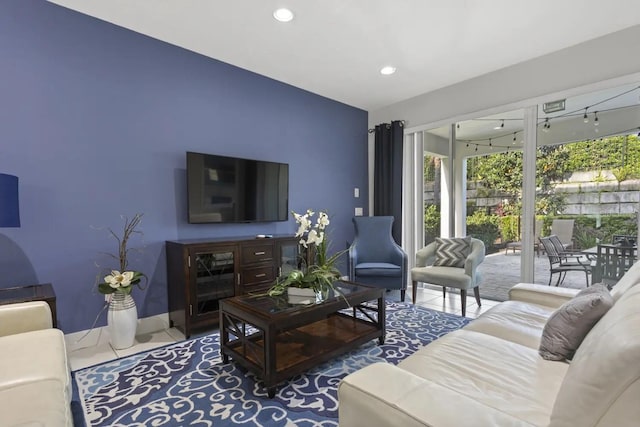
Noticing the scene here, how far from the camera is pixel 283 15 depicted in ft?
8.52

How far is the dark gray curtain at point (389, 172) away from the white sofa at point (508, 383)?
116 inches

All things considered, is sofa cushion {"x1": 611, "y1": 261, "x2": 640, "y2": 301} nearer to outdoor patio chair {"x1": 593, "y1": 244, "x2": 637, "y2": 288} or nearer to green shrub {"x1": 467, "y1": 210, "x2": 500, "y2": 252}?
outdoor patio chair {"x1": 593, "y1": 244, "x2": 637, "y2": 288}

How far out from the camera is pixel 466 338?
1.67m

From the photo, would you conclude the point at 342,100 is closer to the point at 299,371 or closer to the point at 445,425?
the point at 299,371

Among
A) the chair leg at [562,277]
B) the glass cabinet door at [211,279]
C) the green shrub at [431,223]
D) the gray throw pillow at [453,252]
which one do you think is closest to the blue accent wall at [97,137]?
the glass cabinet door at [211,279]

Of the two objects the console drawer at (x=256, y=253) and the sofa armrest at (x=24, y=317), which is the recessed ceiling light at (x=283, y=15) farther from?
the sofa armrest at (x=24, y=317)

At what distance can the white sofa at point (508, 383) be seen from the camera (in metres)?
0.72

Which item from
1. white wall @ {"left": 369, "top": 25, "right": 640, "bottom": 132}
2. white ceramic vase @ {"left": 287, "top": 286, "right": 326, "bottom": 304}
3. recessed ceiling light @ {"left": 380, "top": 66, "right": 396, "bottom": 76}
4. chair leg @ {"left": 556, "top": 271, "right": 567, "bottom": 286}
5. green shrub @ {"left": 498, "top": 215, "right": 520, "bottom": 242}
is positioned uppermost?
recessed ceiling light @ {"left": 380, "top": 66, "right": 396, "bottom": 76}

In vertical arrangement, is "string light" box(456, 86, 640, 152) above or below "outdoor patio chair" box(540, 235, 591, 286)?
above

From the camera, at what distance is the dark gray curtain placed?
4.60m

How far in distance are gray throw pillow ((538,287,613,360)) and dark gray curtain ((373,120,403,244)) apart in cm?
312

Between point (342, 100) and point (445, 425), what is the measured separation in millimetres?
4378

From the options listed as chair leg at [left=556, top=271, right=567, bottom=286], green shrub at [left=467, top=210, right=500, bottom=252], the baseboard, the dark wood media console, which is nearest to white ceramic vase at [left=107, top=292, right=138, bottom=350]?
the baseboard

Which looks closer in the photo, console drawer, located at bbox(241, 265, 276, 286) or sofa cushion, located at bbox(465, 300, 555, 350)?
sofa cushion, located at bbox(465, 300, 555, 350)
